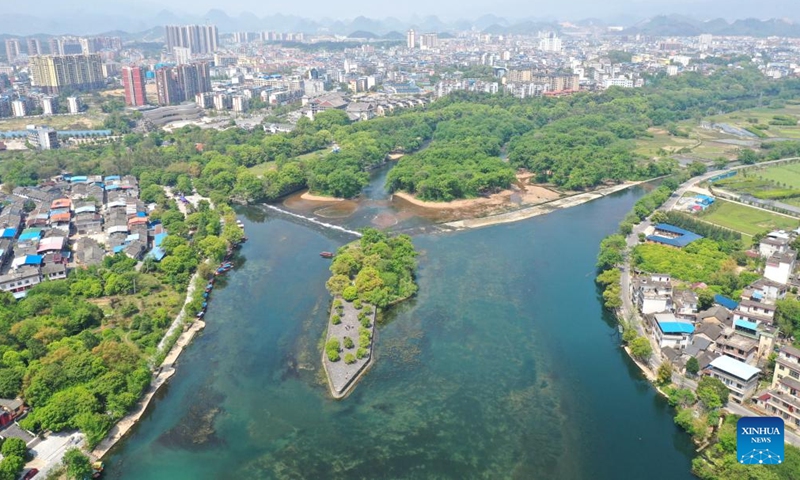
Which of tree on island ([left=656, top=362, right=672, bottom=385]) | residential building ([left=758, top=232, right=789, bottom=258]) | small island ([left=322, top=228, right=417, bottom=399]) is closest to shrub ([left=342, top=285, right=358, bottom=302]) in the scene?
small island ([left=322, top=228, right=417, bottom=399])

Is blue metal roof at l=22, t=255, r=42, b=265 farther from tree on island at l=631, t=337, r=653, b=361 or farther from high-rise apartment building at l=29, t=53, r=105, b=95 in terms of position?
high-rise apartment building at l=29, t=53, r=105, b=95

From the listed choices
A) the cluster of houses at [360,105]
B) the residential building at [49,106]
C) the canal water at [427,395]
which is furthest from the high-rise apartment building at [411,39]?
the canal water at [427,395]

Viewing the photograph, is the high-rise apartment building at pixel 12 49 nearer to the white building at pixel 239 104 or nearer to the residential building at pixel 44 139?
the white building at pixel 239 104

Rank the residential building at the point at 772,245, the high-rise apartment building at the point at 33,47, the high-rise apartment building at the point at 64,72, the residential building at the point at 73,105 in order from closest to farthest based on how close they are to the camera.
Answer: the residential building at the point at 772,245, the residential building at the point at 73,105, the high-rise apartment building at the point at 64,72, the high-rise apartment building at the point at 33,47

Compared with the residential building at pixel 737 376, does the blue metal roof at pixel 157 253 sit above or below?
below

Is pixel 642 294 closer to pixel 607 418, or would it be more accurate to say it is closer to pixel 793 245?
pixel 607 418

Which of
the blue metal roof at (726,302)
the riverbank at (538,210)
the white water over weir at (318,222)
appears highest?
the blue metal roof at (726,302)

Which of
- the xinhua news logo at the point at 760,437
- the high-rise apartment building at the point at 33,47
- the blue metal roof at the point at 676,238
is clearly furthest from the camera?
the high-rise apartment building at the point at 33,47
